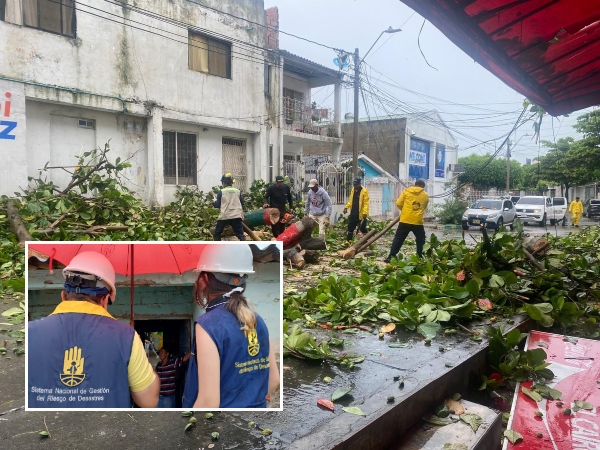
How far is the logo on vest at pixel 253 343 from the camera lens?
148 centimetres

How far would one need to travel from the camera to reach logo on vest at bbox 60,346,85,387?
137cm

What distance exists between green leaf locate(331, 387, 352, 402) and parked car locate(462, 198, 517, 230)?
1950 centimetres

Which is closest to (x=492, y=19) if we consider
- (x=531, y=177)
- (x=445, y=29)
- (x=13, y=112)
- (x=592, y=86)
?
(x=445, y=29)

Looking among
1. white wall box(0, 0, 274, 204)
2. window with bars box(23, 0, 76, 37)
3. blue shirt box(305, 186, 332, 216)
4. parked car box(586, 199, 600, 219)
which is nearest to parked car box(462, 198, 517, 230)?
white wall box(0, 0, 274, 204)

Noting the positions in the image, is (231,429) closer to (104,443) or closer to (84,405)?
(104,443)

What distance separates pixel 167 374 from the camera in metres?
1.46

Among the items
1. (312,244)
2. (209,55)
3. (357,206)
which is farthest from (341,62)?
(312,244)

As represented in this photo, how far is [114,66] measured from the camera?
11.7 m

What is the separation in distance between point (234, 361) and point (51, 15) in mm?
11668

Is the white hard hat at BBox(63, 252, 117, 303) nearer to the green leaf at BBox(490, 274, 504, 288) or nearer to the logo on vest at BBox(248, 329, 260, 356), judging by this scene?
the logo on vest at BBox(248, 329, 260, 356)

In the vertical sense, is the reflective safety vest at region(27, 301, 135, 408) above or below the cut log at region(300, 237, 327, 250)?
above

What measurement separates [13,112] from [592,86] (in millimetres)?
10378

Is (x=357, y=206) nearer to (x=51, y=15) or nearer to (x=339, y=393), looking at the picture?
(x=51, y=15)

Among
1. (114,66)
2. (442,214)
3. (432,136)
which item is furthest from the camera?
(432,136)
